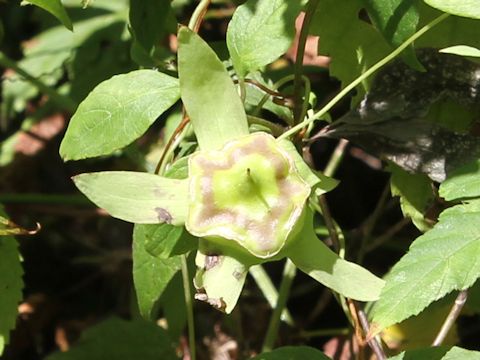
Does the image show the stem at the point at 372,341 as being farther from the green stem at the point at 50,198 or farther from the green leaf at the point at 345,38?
the green stem at the point at 50,198

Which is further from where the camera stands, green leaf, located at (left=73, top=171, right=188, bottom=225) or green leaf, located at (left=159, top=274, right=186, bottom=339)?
green leaf, located at (left=159, top=274, right=186, bottom=339)

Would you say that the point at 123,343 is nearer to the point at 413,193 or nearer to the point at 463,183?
the point at 413,193

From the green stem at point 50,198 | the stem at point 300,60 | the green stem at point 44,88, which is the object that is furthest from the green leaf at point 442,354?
the green stem at point 50,198

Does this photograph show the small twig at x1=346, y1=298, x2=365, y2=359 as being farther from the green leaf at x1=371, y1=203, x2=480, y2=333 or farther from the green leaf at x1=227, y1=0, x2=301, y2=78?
the green leaf at x1=227, y1=0, x2=301, y2=78

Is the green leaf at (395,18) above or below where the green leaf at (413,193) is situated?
above

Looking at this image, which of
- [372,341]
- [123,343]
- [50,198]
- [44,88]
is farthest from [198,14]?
[50,198]

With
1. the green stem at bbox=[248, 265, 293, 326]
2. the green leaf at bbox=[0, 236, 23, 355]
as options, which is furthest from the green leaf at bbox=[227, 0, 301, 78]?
the green stem at bbox=[248, 265, 293, 326]
